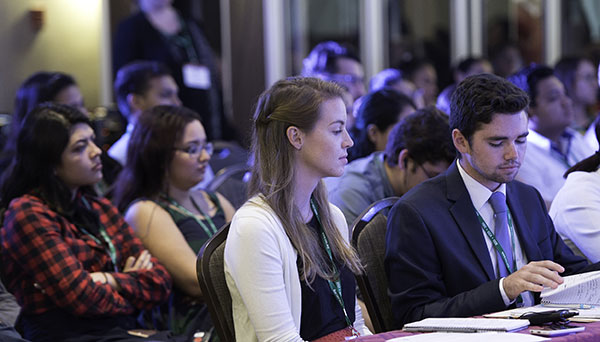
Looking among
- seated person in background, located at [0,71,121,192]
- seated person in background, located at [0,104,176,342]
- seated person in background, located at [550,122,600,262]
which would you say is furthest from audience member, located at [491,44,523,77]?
seated person in background, located at [0,104,176,342]

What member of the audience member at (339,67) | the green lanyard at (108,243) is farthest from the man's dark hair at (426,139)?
the audience member at (339,67)

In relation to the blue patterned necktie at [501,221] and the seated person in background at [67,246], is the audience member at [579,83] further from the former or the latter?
the seated person in background at [67,246]

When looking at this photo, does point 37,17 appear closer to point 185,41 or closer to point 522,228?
point 185,41

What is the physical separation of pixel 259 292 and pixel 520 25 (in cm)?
836

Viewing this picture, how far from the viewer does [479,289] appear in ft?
8.04

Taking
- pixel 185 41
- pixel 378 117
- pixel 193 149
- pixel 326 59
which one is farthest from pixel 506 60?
pixel 193 149

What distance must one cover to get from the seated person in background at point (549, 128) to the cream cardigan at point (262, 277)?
7.97 feet

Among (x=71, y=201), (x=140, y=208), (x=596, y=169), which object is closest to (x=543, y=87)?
(x=596, y=169)

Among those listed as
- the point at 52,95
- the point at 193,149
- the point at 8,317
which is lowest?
the point at 8,317

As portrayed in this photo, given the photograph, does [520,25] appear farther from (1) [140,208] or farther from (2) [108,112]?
(1) [140,208]

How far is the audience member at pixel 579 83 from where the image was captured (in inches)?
263

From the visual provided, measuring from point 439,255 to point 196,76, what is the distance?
3.76 m

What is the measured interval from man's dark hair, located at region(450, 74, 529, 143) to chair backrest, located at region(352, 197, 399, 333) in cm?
42

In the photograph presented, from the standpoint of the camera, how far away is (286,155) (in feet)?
7.82
